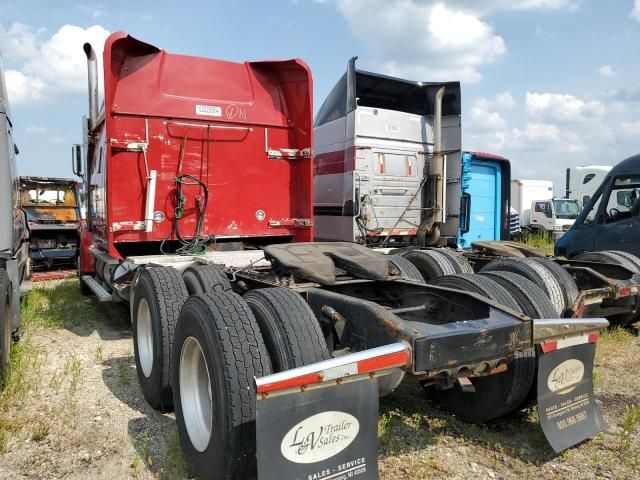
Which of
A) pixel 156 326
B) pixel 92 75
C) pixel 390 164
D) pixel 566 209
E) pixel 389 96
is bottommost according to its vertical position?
pixel 156 326

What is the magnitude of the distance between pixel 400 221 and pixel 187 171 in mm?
3939

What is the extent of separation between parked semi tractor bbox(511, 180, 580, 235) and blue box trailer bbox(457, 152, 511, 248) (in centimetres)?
1111

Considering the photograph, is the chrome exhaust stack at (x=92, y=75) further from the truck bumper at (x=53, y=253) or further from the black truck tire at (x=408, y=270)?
the truck bumper at (x=53, y=253)

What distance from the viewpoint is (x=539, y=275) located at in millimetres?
4898

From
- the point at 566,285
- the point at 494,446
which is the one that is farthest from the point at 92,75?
the point at 494,446

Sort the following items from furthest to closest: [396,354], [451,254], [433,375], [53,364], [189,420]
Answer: [451,254] → [53,364] → [189,420] → [433,375] → [396,354]

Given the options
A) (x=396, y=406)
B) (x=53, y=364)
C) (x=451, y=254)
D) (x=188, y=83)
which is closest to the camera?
(x=396, y=406)

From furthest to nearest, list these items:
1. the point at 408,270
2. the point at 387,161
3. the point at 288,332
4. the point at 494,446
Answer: the point at 387,161 < the point at 408,270 < the point at 494,446 < the point at 288,332

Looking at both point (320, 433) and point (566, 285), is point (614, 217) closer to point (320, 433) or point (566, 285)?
point (566, 285)

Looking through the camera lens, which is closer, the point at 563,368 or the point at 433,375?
the point at 433,375

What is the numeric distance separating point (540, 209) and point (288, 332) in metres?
22.4

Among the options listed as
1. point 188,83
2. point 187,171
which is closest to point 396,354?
point 187,171

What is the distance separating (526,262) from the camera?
507cm

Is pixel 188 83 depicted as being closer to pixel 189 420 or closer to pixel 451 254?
pixel 451 254
